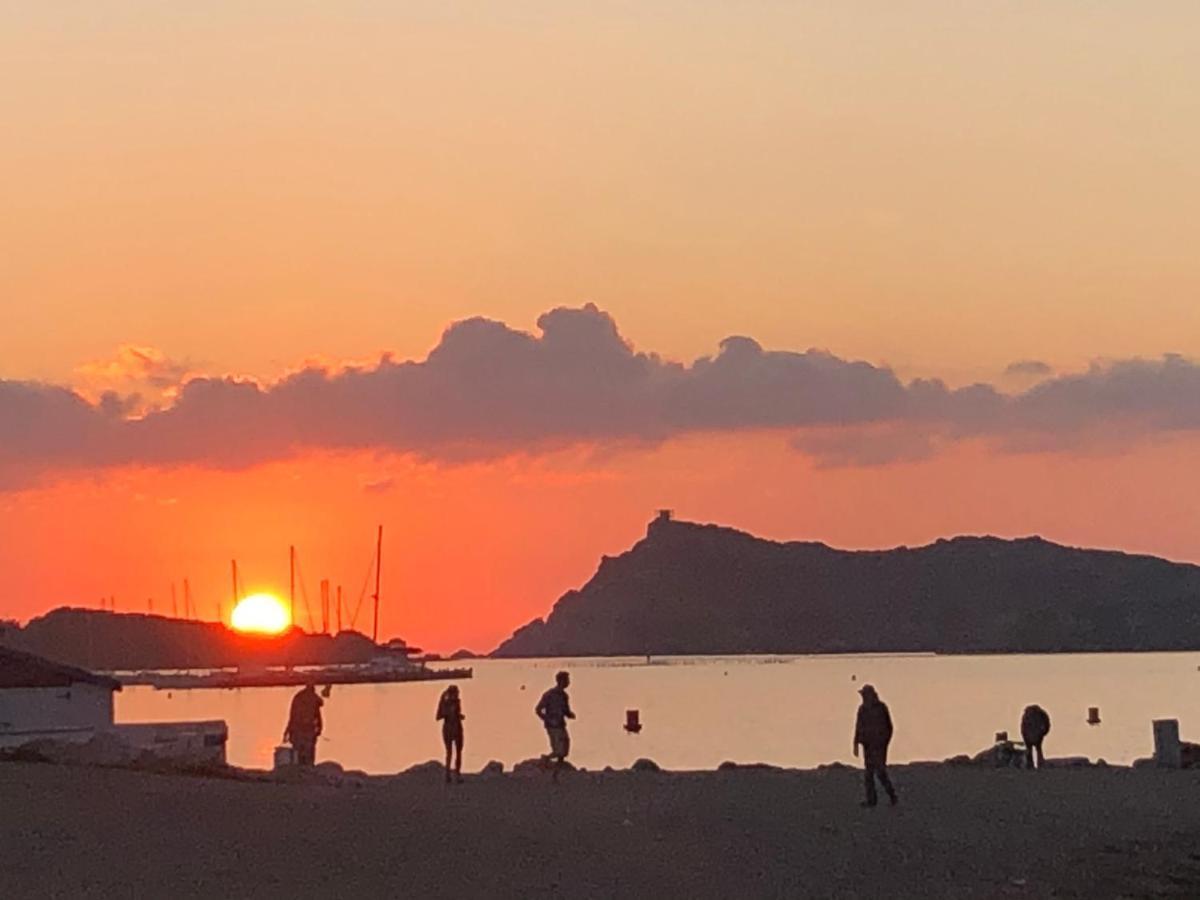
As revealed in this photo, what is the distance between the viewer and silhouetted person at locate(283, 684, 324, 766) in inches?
1253

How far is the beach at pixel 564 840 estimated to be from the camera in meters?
17.9

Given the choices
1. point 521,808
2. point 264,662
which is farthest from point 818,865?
point 264,662

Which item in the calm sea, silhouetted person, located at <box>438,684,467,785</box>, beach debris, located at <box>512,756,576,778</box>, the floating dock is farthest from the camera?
the floating dock

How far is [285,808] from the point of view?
858 inches

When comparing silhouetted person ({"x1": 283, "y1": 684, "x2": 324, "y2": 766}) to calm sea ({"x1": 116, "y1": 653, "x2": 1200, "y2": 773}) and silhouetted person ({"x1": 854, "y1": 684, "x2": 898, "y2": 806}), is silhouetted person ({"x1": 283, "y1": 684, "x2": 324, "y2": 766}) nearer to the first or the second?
silhouetted person ({"x1": 854, "y1": 684, "x2": 898, "y2": 806})

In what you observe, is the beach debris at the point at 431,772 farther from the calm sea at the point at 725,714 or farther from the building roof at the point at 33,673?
the calm sea at the point at 725,714

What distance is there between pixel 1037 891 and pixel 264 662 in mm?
180026

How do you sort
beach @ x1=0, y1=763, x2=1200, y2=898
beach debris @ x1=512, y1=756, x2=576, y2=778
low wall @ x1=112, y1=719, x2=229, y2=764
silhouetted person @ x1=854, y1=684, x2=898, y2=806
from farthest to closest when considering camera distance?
low wall @ x1=112, y1=719, x2=229, y2=764, beach debris @ x1=512, y1=756, x2=576, y2=778, silhouetted person @ x1=854, y1=684, x2=898, y2=806, beach @ x1=0, y1=763, x2=1200, y2=898

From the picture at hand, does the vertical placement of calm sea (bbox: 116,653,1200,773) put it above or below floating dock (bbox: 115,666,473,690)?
below

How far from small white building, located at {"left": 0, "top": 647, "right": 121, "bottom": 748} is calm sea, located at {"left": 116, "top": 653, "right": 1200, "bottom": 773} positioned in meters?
21.8

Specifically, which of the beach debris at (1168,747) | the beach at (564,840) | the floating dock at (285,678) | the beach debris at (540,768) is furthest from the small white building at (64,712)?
the floating dock at (285,678)

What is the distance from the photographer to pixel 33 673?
35219mm

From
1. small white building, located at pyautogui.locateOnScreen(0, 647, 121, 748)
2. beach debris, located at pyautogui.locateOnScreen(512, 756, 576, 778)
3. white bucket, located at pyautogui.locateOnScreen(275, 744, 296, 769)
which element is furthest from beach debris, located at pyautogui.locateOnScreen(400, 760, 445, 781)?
small white building, located at pyautogui.locateOnScreen(0, 647, 121, 748)

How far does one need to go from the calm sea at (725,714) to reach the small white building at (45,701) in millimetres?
21823
